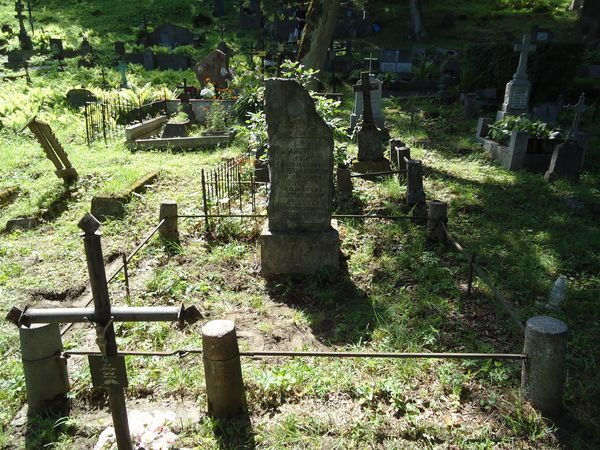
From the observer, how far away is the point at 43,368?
3537mm

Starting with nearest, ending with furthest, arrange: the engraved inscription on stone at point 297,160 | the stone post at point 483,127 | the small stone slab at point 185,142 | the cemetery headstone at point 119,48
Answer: the engraved inscription on stone at point 297,160
the stone post at point 483,127
the small stone slab at point 185,142
the cemetery headstone at point 119,48

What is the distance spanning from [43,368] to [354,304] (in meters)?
2.99

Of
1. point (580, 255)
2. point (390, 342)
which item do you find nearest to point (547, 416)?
point (390, 342)

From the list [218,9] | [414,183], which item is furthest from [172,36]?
[414,183]

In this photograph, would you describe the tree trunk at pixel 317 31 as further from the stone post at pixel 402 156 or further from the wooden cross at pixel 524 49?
the stone post at pixel 402 156

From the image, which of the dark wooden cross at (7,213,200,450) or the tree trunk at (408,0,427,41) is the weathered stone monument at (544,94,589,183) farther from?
the tree trunk at (408,0,427,41)

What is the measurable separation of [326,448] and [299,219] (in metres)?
3.06

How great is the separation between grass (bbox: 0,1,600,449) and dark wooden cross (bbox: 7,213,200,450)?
3.64 ft

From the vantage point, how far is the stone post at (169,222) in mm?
6371

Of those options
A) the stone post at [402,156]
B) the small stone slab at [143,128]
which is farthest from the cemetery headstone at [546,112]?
the small stone slab at [143,128]

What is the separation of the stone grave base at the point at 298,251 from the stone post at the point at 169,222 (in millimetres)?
1368

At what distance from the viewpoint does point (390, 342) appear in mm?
4434

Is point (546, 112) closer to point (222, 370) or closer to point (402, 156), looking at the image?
point (402, 156)

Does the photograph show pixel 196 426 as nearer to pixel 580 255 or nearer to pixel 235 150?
pixel 580 255
